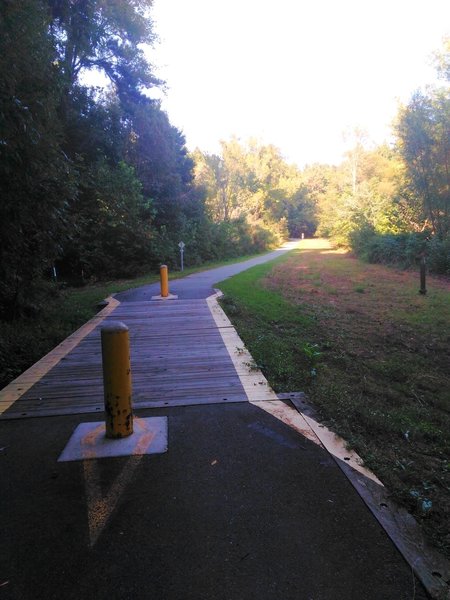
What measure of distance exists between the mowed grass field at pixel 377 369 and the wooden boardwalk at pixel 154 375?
1.84ft

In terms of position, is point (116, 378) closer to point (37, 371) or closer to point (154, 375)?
point (154, 375)

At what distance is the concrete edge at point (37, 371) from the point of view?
438 centimetres

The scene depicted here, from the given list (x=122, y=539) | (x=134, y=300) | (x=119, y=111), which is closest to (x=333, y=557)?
(x=122, y=539)

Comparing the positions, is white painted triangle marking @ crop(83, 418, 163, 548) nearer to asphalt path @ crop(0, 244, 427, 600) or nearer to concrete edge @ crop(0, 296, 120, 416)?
asphalt path @ crop(0, 244, 427, 600)

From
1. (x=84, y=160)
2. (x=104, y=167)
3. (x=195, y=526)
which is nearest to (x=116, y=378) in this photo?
(x=195, y=526)

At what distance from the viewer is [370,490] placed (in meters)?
2.65

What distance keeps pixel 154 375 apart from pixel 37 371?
5.09 feet

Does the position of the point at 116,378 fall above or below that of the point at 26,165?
below

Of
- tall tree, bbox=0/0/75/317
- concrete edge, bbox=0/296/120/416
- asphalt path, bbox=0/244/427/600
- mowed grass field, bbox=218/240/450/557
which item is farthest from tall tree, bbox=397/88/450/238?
asphalt path, bbox=0/244/427/600

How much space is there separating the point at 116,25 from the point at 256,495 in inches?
946

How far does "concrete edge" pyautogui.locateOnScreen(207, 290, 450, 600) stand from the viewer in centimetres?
201

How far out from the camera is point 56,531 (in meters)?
2.32

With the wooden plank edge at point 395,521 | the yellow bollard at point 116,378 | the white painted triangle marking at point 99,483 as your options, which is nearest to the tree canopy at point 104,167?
the yellow bollard at point 116,378

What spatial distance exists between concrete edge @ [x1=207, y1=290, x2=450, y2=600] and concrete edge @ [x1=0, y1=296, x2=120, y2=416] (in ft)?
8.05
